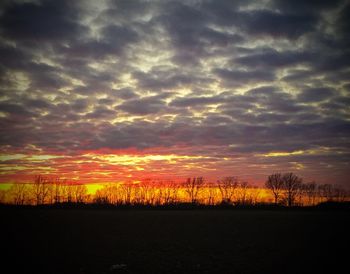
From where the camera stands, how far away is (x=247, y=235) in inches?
1417

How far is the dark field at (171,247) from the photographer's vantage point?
21266 mm

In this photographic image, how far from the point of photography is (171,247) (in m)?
28.5

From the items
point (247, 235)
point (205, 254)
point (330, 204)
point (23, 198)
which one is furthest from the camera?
point (23, 198)

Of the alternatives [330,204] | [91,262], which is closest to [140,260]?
[91,262]

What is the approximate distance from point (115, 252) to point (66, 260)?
15.7ft

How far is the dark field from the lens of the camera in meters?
21.3

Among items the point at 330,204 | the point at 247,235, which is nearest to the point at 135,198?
the point at 330,204

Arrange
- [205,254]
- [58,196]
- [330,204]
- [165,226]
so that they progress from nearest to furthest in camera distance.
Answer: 1. [205,254]
2. [165,226]
3. [330,204]
4. [58,196]

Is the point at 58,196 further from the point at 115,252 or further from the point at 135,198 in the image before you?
the point at 115,252

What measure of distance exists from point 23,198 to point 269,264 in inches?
5400

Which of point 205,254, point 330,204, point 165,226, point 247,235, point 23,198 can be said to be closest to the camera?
point 205,254

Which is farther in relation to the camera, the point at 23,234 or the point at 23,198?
the point at 23,198

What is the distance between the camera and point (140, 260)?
23016 mm

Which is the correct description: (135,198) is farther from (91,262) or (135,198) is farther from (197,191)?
(91,262)
